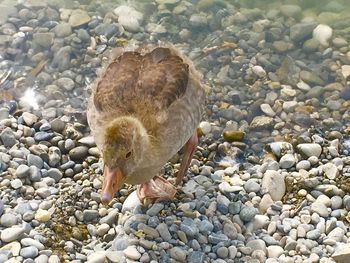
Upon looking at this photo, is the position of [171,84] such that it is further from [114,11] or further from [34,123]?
[114,11]

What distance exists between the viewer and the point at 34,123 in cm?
687

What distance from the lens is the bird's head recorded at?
16.8 ft

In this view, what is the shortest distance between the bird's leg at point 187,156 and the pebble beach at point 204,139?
164mm

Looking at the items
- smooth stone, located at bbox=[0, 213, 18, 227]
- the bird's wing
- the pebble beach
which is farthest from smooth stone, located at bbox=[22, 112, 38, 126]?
smooth stone, located at bbox=[0, 213, 18, 227]

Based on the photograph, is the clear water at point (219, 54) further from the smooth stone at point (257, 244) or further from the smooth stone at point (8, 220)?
the smooth stone at point (8, 220)

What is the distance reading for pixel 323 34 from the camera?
27.4 ft

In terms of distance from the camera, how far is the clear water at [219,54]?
7.30 m

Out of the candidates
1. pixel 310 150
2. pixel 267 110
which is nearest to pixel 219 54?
pixel 267 110

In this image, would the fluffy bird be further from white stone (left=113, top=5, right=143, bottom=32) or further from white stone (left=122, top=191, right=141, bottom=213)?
white stone (left=113, top=5, right=143, bottom=32)

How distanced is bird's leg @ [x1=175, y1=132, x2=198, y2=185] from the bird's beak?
1033 mm

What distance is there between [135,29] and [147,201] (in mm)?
3030

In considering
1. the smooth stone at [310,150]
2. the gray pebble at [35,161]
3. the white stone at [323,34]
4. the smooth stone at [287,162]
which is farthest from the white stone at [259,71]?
the gray pebble at [35,161]

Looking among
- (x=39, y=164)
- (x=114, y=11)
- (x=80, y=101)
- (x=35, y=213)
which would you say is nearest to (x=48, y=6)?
(x=114, y=11)

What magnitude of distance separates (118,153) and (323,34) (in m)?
4.10
